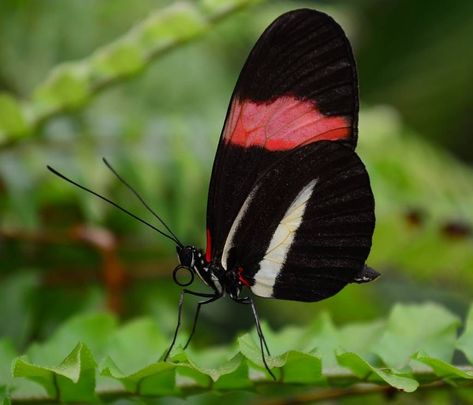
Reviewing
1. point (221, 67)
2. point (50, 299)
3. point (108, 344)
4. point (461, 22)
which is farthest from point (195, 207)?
point (461, 22)

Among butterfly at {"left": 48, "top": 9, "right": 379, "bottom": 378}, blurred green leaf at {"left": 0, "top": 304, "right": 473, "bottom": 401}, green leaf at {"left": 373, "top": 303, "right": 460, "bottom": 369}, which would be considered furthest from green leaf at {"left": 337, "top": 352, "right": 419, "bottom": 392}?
butterfly at {"left": 48, "top": 9, "right": 379, "bottom": 378}

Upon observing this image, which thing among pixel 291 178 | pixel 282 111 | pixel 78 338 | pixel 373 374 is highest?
pixel 282 111

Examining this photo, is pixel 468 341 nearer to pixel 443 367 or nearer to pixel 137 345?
pixel 443 367

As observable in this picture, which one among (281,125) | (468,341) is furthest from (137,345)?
(468,341)

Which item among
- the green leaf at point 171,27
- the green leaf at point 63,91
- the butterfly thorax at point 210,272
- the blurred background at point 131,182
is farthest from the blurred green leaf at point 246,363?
the green leaf at point 171,27

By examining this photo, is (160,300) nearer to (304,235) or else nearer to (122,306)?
(122,306)

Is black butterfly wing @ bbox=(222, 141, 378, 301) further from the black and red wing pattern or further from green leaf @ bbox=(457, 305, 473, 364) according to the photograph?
green leaf @ bbox=(457, 305, 473, 364)
